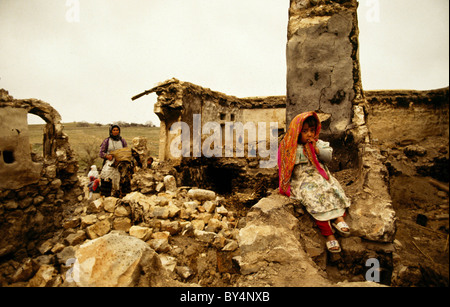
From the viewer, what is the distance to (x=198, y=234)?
10.2ft

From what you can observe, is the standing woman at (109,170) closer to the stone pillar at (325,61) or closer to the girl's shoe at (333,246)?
the stone pillar at (325,61)

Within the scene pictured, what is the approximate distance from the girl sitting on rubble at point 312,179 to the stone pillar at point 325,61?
3.39ft

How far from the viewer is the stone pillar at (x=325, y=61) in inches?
126

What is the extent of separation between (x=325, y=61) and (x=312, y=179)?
86.2 inches

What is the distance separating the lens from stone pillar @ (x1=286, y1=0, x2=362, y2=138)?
3.20 metres

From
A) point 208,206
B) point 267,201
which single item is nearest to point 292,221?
point 267,201

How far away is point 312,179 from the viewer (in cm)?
229

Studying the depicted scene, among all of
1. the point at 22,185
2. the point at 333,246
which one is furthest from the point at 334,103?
the point at 22,185

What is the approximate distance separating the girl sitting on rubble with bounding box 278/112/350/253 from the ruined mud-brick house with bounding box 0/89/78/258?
5.21 metres

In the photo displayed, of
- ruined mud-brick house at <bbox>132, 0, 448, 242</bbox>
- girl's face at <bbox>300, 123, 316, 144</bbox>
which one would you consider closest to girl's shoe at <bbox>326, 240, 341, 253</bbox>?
ruined mud-brick house at <bbox>132, 0, 448, 242</bbox>

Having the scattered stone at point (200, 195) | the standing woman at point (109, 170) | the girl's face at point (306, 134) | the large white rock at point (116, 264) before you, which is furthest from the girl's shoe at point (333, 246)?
the standing woman at point (109, 170)

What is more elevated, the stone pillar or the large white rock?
the stone pillar

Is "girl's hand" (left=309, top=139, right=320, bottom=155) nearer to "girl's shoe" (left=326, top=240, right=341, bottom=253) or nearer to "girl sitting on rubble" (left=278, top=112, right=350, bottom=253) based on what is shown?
"girl sitting on rubble" (left=278, top=112, right=350, bottom=253)
